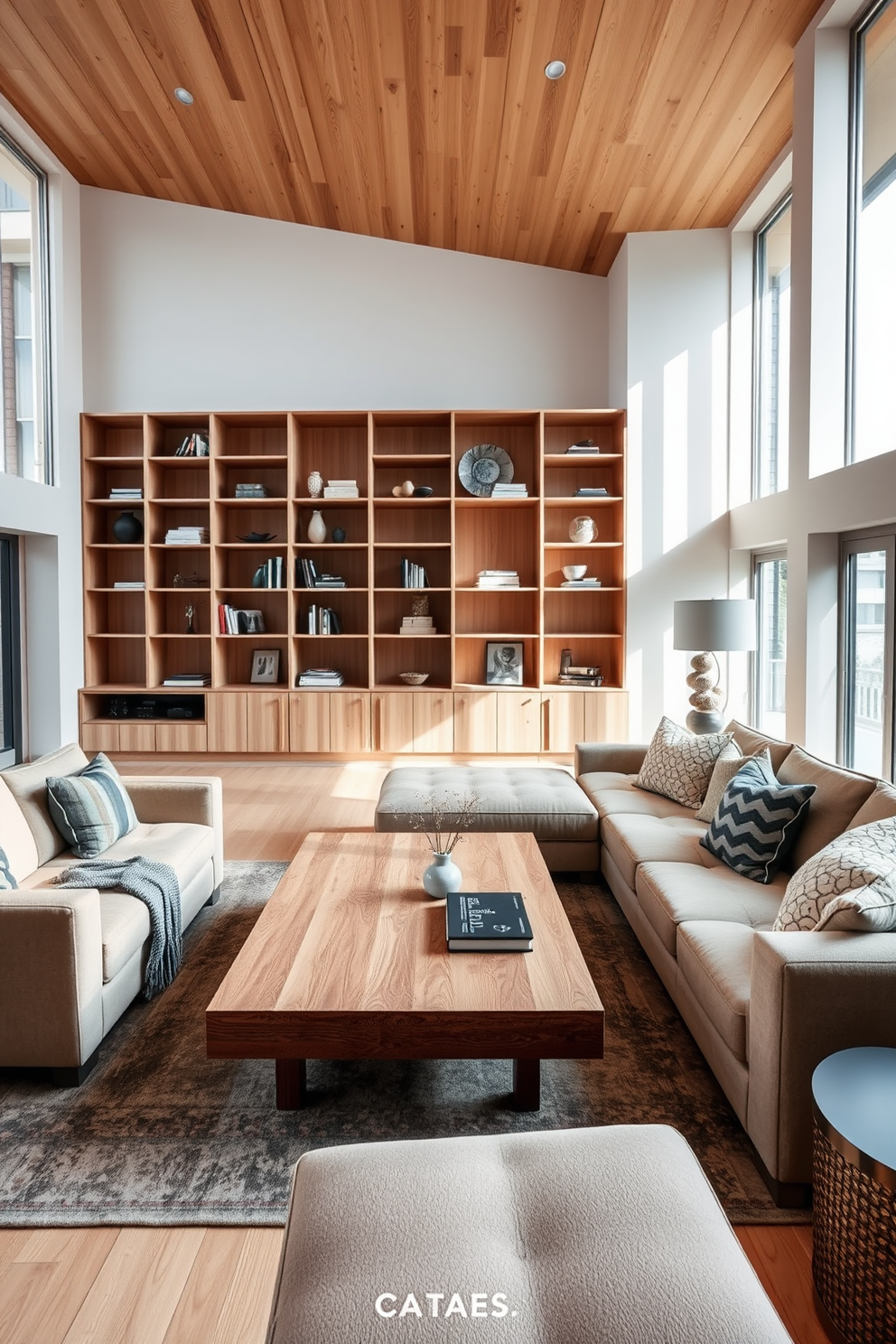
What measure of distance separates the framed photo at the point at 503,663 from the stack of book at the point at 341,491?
152 centimetres

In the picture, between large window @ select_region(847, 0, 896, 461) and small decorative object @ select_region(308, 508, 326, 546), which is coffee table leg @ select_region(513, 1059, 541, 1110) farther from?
small decorative object @ select_region(308, 508, 326, 546)

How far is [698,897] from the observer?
8.45 ft

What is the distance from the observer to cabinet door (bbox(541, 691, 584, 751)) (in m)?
6.11

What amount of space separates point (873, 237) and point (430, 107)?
2416mm

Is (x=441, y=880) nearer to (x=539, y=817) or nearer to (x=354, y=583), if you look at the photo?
(x=539, y=817)

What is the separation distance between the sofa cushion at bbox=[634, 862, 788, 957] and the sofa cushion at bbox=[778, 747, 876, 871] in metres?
0.15

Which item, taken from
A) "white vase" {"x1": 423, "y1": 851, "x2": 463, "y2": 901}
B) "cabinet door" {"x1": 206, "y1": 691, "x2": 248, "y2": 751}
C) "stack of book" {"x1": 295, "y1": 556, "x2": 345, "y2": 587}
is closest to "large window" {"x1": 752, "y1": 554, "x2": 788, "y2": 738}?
"stack of book" {"x1": 295, "y1": 556, "x2": 345, "y2": 587}

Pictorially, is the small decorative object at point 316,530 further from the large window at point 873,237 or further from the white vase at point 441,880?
the white vase at point 441,880

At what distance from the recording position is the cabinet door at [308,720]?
621cm

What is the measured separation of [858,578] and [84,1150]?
12.5 ft

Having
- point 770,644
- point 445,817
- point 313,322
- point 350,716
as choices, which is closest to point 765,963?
point 445,817

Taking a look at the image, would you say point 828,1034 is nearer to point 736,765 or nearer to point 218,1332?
point 218,1332

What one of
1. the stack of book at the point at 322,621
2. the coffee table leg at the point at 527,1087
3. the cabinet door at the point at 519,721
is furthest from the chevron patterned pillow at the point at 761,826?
the stack of book at the point at 322,621

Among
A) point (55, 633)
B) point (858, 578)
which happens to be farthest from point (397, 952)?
point (55, 633)
